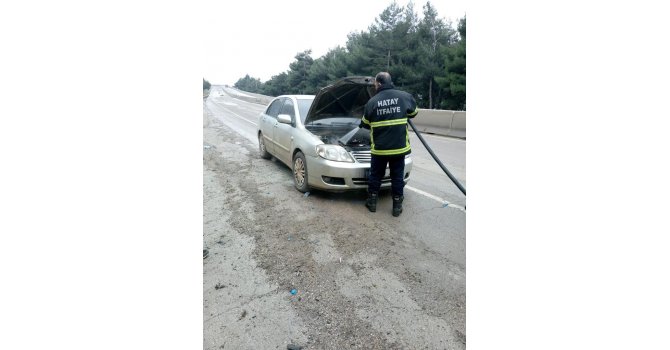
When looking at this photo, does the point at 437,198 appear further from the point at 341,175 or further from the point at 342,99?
the point at 342,99

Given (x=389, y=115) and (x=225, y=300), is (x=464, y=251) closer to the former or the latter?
(x=389, y=115)

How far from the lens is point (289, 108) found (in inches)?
228

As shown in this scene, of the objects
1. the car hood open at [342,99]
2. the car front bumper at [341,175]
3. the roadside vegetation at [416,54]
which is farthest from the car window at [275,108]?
the roadside vegetation at [416,54]

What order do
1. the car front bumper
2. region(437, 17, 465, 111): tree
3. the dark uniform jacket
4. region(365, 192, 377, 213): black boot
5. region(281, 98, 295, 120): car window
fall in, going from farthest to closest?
1. region(437, 17, 465, 111): tree
2. region(281, 98, 295, 120): car window
3. the car front bumper
4. region(365, 192, 377, 213): black boot
5. the dark uniform jacket

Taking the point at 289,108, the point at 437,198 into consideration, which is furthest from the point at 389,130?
the point at 289,108

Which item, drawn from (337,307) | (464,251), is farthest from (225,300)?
(464,251)

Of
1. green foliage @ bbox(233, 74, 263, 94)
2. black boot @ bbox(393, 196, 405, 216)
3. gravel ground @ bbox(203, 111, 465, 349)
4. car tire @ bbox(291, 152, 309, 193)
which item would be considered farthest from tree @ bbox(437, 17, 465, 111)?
green foliage @ bbox(233, 74, 263, 94)

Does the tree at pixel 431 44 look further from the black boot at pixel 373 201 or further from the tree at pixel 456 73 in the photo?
the black boot at pixel 373 201

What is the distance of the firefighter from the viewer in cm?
376

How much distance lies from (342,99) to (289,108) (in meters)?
1.00

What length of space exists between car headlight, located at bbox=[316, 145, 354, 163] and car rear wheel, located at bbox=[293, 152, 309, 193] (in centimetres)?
46

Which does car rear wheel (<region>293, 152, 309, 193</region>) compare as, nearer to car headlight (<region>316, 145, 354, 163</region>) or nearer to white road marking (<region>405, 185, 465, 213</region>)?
car headlight (<region>316, 145, 354, 163</region>)

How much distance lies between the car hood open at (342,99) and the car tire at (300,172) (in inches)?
26.4
